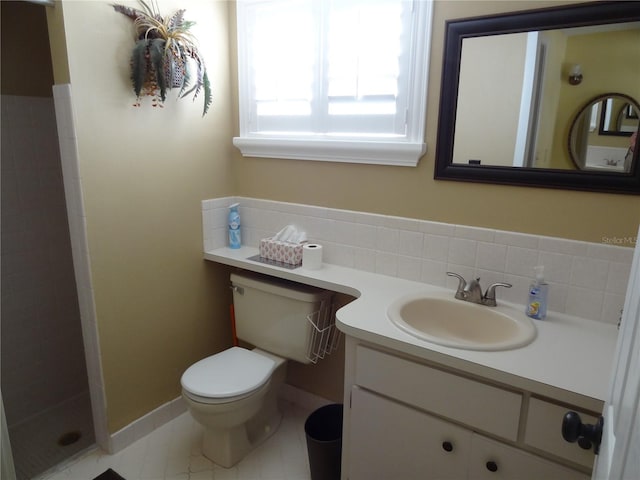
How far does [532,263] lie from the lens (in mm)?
1574

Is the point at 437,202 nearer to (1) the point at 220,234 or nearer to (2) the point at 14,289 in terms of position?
(1) the point at 220,234

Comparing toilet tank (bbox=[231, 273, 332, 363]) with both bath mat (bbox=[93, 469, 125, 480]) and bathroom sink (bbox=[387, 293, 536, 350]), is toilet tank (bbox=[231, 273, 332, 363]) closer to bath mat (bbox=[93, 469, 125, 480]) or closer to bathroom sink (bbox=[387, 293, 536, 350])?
bathroom sink (bbox=[387, 293, 536, 350])

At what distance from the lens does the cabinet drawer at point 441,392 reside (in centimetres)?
120

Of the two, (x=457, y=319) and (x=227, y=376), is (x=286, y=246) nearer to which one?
(x=227, y=376)

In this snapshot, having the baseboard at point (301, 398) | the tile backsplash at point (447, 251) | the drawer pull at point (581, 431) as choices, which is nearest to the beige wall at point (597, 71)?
the tile backsplash at point (447, 251)

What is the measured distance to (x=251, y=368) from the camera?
1889 mm

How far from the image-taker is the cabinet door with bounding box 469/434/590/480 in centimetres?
115

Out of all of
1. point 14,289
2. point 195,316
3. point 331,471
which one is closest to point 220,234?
point 195,316

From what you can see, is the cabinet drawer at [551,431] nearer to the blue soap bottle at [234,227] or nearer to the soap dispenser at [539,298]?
the soap dispenser at [539,298]

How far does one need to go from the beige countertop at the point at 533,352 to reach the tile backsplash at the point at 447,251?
8 cm

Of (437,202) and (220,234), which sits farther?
(220,234)

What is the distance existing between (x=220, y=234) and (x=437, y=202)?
1157 millimetres

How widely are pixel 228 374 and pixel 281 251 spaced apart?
60cm

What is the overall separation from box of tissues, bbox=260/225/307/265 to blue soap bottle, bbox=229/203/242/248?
0.21 m
